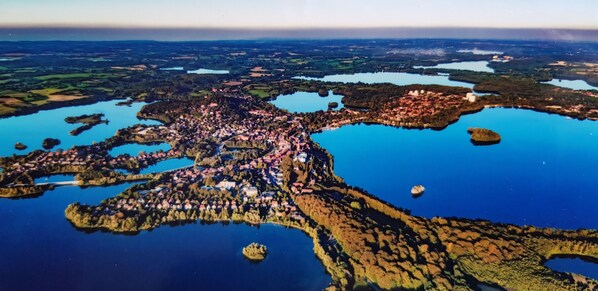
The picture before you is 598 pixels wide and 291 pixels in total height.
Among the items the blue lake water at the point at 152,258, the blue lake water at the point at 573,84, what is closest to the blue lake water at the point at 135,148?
the blue lake water at the point at 152,258

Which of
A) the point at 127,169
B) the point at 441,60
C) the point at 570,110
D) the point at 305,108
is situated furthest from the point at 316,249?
the point at 441,60

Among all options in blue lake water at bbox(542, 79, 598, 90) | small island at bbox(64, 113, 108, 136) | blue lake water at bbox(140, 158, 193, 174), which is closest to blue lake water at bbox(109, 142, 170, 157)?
blue lake water at bbox(140, 158, 193, 174)

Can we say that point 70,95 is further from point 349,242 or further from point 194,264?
point 349,242

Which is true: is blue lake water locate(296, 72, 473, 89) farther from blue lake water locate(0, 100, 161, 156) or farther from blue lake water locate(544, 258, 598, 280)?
blue lake water locate(544, 258, 598, 280)

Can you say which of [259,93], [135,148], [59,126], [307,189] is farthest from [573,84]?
[59,126]

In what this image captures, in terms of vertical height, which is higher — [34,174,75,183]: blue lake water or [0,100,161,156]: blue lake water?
[0,100,161,156]: blue lake water

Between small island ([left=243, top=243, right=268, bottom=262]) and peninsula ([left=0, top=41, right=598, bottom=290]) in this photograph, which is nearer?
peninsula ([left=0, top=41, right=598, bottom=290])
